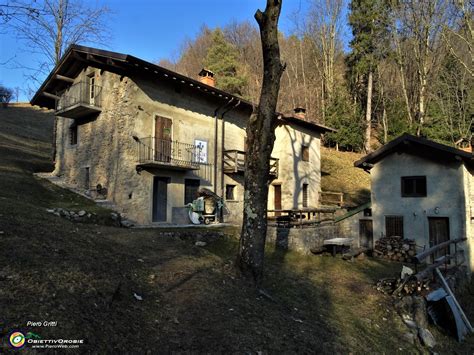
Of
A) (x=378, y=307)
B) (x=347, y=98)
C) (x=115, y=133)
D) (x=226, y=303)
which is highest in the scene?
(x=347, y=98)

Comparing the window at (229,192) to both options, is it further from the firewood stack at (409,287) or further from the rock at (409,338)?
the rock at (409,338)

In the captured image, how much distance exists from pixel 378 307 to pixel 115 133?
12.8 metres

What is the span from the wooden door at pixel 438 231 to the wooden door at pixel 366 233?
111 inches

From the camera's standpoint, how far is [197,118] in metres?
17.2

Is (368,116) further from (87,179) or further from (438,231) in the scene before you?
(87,179)

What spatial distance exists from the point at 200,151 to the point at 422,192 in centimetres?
1089

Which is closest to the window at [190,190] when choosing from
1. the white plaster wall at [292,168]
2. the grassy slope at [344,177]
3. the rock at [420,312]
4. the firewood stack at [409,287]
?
the white plaster wall at [292,168]

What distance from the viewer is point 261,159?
267 inches

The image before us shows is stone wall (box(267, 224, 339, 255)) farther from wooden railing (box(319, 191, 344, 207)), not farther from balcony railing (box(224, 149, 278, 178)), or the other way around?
wooden railing (box(319, 191, 344, 207))

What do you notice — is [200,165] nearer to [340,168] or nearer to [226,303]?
[226,303]

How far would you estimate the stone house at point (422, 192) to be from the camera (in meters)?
12.7

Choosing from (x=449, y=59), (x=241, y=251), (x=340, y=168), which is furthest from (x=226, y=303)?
(x=449, y=59)

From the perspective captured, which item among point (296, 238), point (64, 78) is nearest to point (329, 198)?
point (296, 238)

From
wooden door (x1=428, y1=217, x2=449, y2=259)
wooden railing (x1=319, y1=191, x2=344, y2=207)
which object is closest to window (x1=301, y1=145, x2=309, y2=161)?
wooden railing (x1=319, y1=191, x2=344, y2=207)
